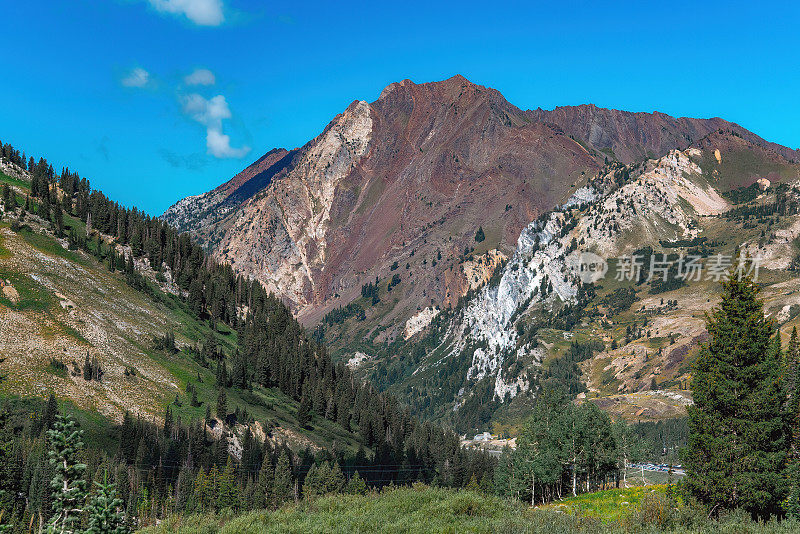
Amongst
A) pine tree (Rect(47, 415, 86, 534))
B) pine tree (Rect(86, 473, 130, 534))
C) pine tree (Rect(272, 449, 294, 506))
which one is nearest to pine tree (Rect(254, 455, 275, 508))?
pine tree (Rect(272, 449, 294, 506))

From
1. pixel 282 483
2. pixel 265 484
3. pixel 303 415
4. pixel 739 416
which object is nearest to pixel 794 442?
pixel 739 416

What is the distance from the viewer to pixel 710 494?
46938mm

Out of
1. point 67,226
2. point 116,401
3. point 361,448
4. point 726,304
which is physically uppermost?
point 67,226

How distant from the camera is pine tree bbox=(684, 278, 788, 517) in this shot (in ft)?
150

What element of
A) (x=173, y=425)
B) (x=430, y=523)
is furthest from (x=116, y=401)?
(x=430, y=523)

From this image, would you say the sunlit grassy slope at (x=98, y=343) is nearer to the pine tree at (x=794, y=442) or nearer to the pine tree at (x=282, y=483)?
the pine tree at (x=282, y=483)

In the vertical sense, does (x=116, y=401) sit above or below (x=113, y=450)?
above

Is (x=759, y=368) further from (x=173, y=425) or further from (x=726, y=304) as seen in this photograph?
(x=173, y=425)

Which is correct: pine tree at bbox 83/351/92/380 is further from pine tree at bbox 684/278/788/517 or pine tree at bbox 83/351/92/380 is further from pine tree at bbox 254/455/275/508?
pine tree at bbox 684/278/788/517

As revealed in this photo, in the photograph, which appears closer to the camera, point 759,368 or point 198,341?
point 759,368

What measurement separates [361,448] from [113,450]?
241 ft

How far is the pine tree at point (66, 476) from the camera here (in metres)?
36.0

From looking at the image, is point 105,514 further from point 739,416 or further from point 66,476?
point 739,416

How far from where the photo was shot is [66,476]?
37094 millimetres
